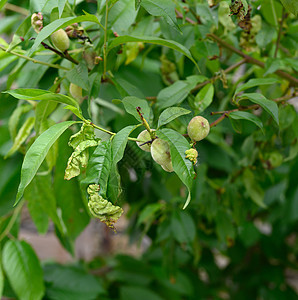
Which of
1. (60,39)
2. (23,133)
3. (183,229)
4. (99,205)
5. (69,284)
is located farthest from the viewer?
(69,284)

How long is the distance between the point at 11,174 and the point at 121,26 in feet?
1.28

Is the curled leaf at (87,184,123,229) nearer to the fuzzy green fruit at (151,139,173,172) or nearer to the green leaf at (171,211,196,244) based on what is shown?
the fuzzy green fruit at (151,139,173,172)

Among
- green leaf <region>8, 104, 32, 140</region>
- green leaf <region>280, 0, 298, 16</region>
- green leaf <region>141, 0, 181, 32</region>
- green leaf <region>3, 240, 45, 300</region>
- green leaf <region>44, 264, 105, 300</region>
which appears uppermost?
green leaf <region>280, 0, 298, 16</region>

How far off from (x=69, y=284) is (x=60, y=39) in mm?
570

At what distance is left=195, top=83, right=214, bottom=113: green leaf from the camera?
487mm

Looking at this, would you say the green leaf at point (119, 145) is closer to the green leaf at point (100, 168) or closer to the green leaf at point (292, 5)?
the green leaf at point (100, 168)

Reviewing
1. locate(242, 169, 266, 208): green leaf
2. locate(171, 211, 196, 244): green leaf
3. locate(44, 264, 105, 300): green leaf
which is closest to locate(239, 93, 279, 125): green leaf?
locate(242, 169, 266, 208): green leaf

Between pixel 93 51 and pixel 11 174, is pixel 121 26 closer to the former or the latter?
pixel 93 51

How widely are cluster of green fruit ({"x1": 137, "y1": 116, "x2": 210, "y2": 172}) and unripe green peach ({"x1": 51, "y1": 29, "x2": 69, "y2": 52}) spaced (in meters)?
0.14

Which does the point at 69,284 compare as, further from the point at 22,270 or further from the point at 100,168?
the point at 100,168

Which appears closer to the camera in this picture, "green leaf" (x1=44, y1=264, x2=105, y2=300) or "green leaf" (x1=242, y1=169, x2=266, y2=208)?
"green leaf" (x1=242, y1=169, x2=266, y2=208)

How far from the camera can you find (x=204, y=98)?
50 cm

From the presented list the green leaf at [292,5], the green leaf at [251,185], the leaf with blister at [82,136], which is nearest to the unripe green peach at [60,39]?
the leaf with blister at [82,136]

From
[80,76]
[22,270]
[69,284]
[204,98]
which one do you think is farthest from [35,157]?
[69,284]
